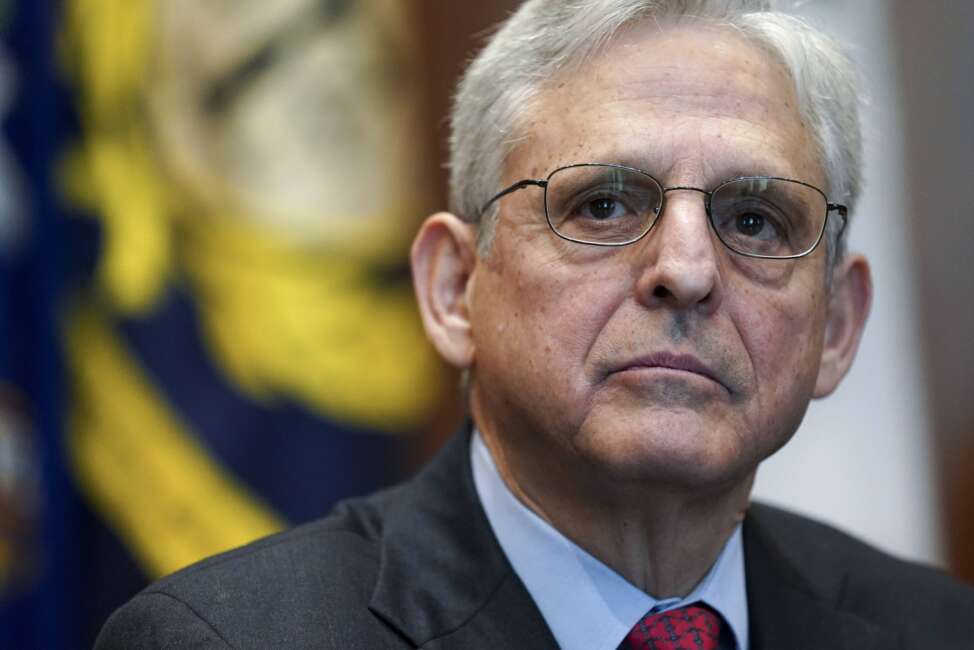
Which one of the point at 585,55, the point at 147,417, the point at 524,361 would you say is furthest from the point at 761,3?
the point at 147,417

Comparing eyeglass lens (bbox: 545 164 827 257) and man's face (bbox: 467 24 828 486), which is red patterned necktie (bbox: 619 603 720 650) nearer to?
man's face (bbox: 467 24 828 486)

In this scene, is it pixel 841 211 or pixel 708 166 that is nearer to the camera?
pixel 708 166

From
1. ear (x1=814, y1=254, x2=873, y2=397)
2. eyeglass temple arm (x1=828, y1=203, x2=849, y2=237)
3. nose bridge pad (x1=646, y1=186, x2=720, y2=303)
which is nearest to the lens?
nose bridge pad (x1=646, y1=186, x2=720, y2=303)

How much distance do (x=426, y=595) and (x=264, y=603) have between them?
0.27m

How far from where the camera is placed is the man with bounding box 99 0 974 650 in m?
1.98

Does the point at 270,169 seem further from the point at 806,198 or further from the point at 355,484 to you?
the point at 806,198

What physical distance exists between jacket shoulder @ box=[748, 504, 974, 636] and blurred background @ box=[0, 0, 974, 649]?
1.01 meters

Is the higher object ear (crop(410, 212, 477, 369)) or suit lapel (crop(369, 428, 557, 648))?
ear (crop(410, 212, 477, 369))

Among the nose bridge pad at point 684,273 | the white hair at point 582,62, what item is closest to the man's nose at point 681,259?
the nose bridge pad at point 684,273

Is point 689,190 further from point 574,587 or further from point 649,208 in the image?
point 574,587

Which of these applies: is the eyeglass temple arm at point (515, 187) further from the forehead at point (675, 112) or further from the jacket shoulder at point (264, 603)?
the jacket shoulder at point (264, 603)

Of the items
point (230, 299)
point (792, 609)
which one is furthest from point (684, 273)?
point (230, 299)

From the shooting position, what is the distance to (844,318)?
97.3 inches

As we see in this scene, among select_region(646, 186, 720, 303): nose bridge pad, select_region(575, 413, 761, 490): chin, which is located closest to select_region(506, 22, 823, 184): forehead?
select_region(646, 186, 720, 303): nose bridge pad
